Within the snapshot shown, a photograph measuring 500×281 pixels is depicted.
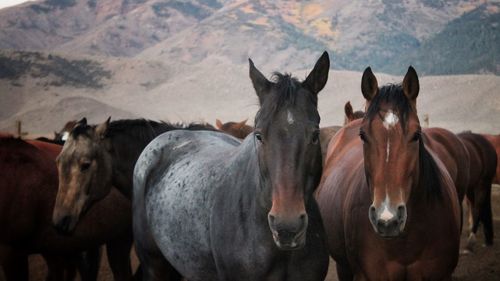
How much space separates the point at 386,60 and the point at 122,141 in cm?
15044

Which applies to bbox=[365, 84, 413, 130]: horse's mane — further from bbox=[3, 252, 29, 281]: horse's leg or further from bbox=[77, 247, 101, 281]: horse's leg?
bbox=[77, 247, 101, 281]: horse's leg

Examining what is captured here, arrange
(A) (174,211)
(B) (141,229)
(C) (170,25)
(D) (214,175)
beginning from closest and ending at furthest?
(D) (214,175) < (A) (174,211) < (B) (141,229) < (C) (170,25)

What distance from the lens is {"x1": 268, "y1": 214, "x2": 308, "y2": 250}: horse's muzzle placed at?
2.94 metres

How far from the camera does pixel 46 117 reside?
51.8 m

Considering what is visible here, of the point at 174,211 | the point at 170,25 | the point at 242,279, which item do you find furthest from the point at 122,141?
the point at 170,25

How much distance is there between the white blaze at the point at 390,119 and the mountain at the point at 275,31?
10212cm

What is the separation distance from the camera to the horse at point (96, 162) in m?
5.12

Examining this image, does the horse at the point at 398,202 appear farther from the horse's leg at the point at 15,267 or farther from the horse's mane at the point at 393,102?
the horse's leg at the point at 15,267

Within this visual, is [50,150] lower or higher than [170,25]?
higher

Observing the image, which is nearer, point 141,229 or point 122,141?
point 141,229

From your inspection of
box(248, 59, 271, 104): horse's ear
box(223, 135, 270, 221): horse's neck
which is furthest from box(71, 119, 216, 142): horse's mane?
box(248, 59, 271, 104): horse's ear

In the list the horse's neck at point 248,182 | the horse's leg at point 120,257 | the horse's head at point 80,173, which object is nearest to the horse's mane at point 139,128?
the horse's head at point 80,173

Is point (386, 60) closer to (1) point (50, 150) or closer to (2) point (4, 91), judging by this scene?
(2) point (4, 91)

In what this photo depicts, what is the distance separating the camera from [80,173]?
205 inches
